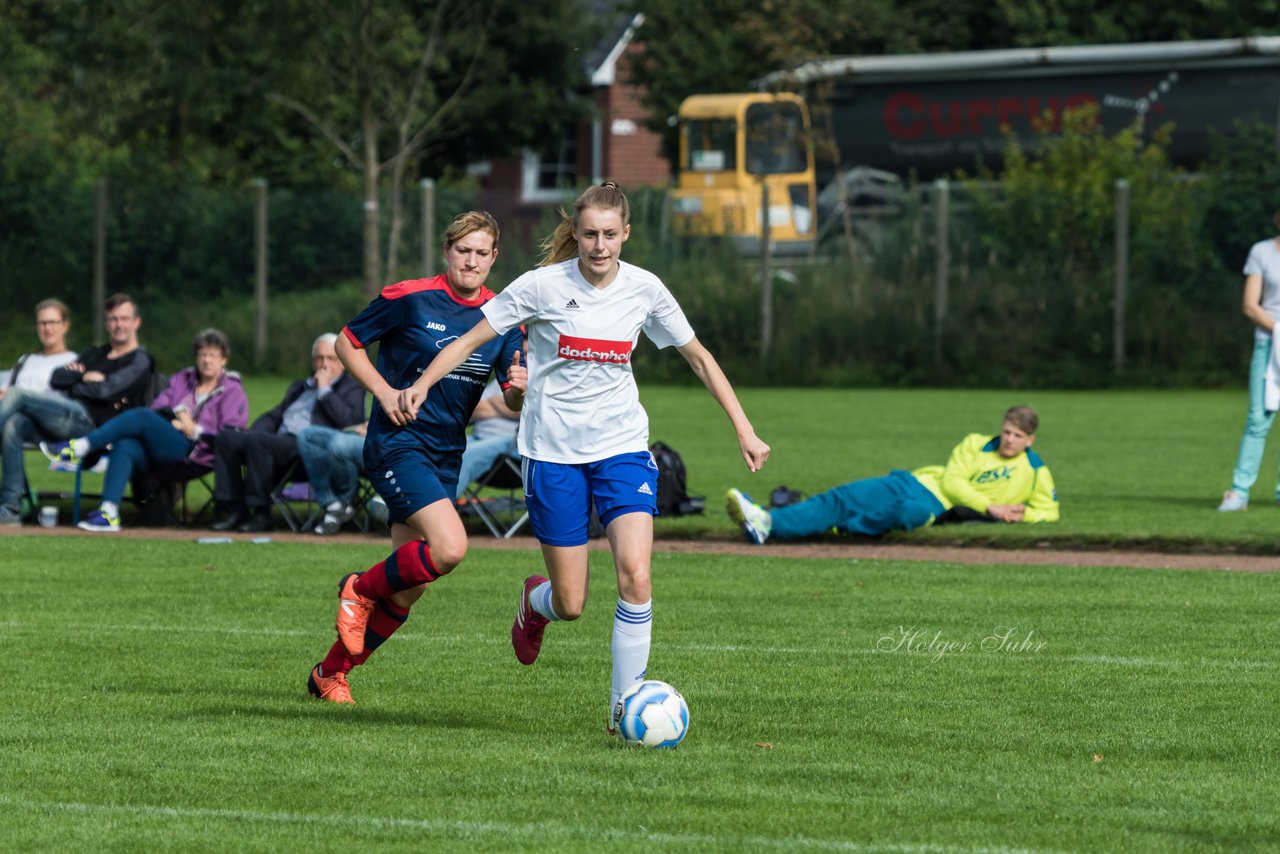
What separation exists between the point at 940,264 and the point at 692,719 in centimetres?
2116

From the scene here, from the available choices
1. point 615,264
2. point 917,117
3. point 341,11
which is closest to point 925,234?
point 917,117

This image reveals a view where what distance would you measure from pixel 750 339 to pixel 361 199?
6257 mm

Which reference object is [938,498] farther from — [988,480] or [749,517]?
[749,517]

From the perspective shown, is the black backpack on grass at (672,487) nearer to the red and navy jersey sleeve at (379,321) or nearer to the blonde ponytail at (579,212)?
the red and navy jersey sleeve at (379,321)

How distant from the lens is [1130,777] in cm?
633

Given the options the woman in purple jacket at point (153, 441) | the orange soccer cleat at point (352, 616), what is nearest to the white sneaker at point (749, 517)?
the woman in purple jacket at point (153, 441)

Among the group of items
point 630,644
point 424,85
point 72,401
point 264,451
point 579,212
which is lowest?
point 264,451

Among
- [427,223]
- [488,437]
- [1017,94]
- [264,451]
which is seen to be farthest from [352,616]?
[1017,94]

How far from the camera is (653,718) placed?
22.0 ft

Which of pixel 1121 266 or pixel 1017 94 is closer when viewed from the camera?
pixel 1121 266

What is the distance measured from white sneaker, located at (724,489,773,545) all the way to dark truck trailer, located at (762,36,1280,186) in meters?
18.1

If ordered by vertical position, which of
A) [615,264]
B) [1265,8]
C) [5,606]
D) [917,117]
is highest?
[1265,8]

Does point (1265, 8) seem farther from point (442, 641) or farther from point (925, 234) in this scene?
point (442, 641)

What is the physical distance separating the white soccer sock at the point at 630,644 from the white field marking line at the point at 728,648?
75.7 inches
